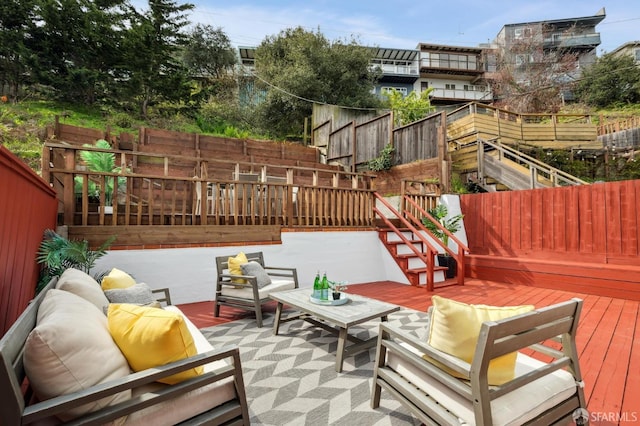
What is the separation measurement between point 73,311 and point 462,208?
23.9ft

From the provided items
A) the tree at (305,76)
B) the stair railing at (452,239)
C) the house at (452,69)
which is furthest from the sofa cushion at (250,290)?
the house at (452,69)

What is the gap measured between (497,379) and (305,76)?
1497 cm

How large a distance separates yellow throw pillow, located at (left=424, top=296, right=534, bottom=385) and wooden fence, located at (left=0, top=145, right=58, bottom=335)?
2.41m

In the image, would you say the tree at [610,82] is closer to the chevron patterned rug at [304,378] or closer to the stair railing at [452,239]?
the stair railing at [452,239]

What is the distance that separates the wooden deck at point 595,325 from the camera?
1.81 metres

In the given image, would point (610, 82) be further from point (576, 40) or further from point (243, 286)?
point (243, 286)

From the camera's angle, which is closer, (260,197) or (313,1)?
(260,197)

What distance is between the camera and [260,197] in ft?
16.5

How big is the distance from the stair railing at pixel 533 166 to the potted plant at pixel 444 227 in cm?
202

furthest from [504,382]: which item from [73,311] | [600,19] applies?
[600,19]

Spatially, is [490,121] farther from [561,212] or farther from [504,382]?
[504,382]

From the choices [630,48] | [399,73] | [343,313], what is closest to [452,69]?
[399,73]

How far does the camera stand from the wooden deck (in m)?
1.81

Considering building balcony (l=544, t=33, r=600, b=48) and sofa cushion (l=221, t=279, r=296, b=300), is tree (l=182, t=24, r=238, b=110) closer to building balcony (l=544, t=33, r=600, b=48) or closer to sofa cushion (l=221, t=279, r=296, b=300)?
sofa cushion (l=221, t=279, r=296, b=300)
